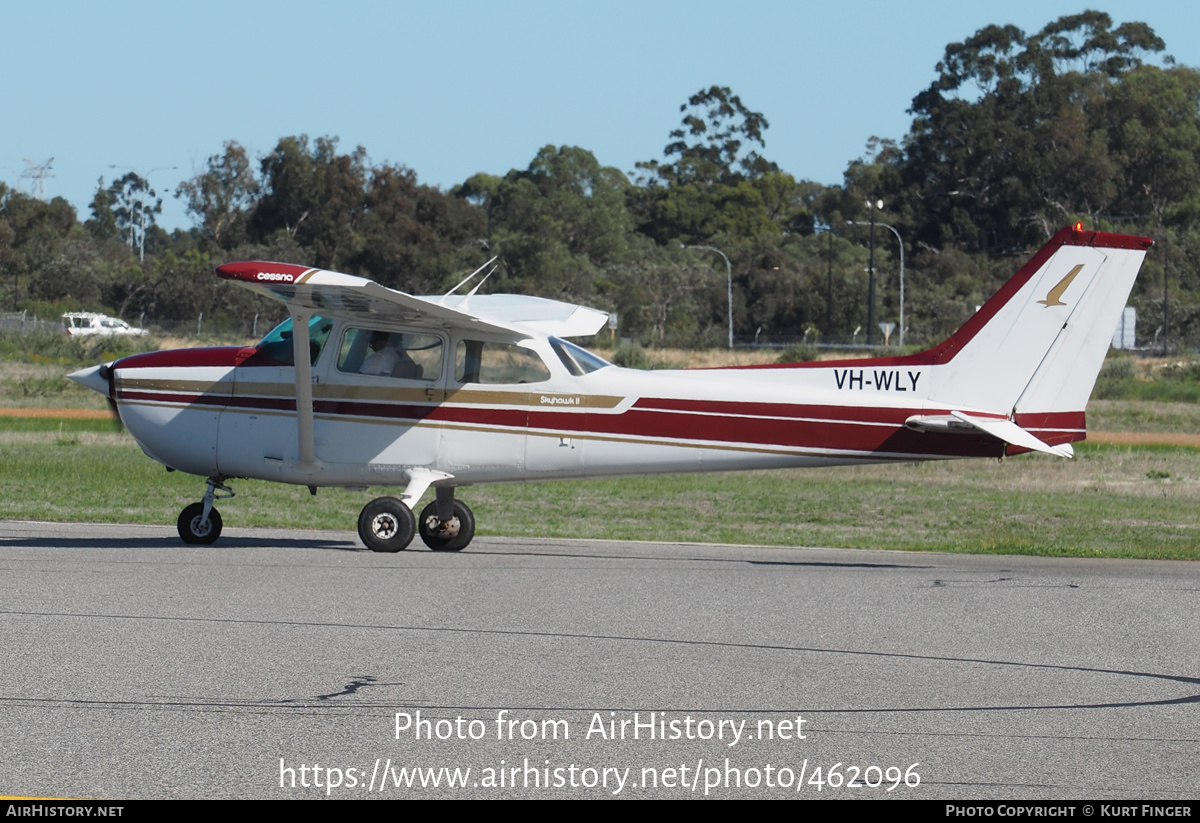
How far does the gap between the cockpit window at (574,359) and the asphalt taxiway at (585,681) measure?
2.13m

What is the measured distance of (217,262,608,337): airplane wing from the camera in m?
11.0

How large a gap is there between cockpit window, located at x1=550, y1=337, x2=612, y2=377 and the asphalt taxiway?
213 centimetres

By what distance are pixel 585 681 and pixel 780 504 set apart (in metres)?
12.9

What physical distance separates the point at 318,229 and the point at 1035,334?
75.8 metres

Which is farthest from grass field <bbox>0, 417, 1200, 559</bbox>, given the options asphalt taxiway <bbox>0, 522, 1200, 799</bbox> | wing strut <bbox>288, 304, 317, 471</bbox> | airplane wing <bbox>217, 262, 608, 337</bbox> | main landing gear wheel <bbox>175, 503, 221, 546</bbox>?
asphalt taxiway <bbox>0, 522, 1200, 799</bbox>

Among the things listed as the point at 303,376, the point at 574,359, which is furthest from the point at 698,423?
the point at 303,376

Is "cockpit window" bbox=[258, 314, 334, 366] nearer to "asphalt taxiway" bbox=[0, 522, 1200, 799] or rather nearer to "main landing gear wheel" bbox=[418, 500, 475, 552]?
"main landing gear wheel" bbox=[418, 500, 475, 552]

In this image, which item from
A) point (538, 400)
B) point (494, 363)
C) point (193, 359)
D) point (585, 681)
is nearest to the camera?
point (585, 681)

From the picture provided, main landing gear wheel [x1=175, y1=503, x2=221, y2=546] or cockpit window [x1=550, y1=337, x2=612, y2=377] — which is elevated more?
cockpit window [x1=550, y1=337, x2=612, y2=377]

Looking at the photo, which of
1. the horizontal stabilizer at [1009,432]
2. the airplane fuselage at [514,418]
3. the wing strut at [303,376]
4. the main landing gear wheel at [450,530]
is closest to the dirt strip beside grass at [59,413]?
the airplane fuselage at [514,418]

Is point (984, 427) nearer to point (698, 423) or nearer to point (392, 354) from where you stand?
point (698, 423)

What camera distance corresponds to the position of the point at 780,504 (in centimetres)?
1953

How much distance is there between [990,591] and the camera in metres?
10.4
